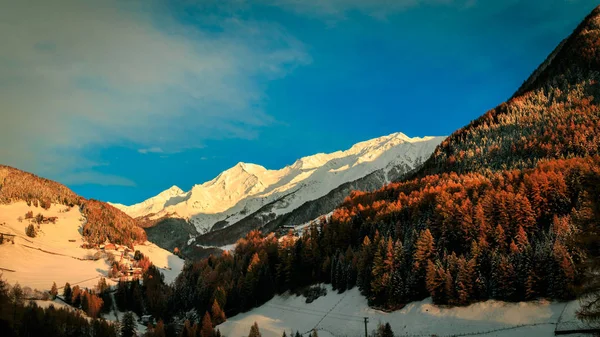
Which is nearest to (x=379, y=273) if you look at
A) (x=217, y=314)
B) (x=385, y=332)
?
(x=385, y=332)

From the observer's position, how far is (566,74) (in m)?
188

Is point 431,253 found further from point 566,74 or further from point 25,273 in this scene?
point 25,273

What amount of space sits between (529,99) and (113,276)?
7103 inches

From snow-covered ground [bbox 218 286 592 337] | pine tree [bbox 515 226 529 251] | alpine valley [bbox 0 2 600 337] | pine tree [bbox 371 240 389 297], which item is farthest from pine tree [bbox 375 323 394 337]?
pine tree [bbox 515 226 529 251]

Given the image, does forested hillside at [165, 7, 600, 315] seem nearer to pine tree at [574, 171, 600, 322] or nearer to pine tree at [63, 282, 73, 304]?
pine tree at [63, 282, 73, 304]

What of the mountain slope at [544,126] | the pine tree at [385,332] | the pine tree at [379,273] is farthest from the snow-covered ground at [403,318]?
the mountain slope at [544,126]

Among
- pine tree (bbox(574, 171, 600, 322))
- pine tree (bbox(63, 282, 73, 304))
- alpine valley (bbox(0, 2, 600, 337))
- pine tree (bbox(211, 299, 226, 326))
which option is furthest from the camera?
pine tree (bbox(63, 282, 73, 304))

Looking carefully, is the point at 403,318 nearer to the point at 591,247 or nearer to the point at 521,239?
the point at 521,239

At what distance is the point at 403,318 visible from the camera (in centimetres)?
8756

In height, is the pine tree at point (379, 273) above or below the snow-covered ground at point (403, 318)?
above

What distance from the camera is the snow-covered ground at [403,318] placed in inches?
2776

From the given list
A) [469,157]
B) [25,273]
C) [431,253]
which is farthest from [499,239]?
[25,273]

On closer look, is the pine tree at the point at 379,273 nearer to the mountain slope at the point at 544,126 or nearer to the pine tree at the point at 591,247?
the mountain slope at the point at 544,126

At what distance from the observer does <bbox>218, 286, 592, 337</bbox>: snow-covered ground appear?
231ft
